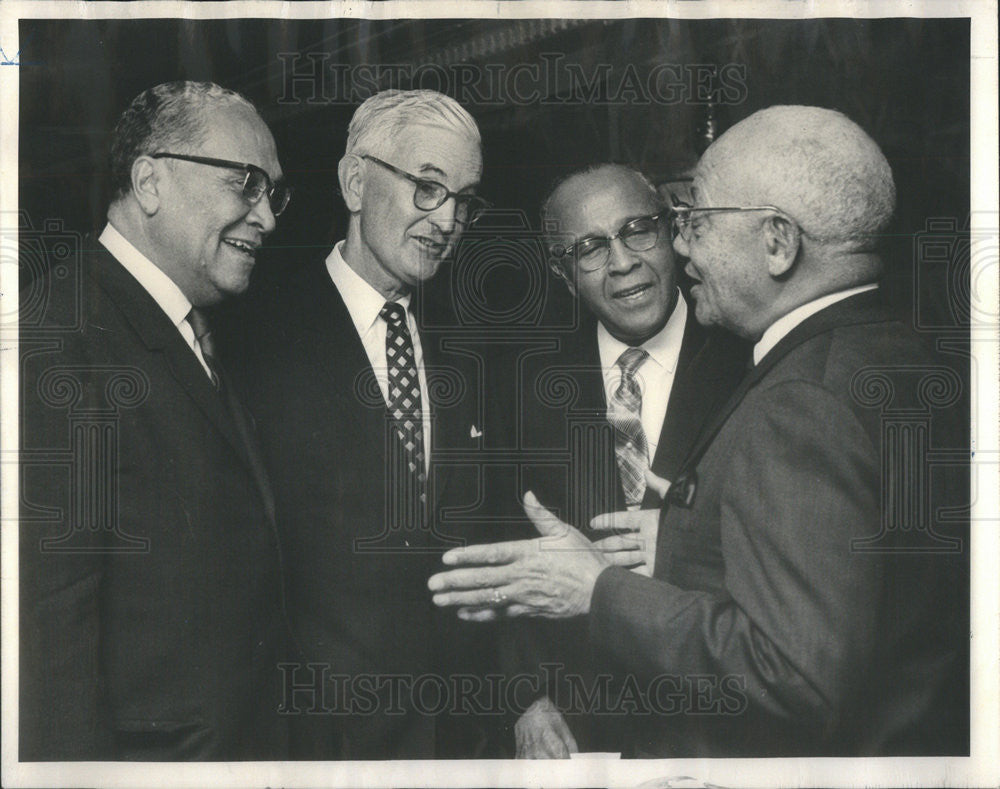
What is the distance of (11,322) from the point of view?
11.5ft

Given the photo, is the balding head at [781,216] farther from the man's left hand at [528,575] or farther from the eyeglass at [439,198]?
the man's left hand at [528,575]

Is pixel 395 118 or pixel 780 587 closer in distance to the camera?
pixel 780 587

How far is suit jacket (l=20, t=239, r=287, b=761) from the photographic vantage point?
134 inches

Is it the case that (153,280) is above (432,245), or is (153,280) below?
below

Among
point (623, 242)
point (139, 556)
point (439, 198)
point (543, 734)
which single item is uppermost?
point (439, 198)

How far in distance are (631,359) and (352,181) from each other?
→ 102 cm

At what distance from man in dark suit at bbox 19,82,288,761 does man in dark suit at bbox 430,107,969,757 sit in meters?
0.69

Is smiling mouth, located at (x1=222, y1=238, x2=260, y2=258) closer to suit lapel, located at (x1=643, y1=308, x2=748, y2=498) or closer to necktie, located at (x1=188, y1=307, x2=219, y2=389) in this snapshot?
necktie, located at (x1=188, y1=307, x2=219, y2=389)

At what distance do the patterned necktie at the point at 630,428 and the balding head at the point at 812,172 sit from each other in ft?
1.87

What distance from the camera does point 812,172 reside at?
3.45m

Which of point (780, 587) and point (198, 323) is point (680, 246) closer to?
point (780, 587)

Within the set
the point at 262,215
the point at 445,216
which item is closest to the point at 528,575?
the point at 445,216

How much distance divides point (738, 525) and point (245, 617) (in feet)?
4.91

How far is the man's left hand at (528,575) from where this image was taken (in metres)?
3.45
